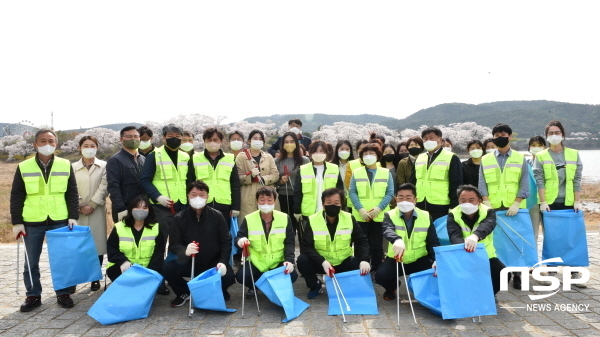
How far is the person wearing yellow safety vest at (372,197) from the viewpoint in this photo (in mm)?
5627

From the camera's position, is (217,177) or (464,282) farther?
(217,177)

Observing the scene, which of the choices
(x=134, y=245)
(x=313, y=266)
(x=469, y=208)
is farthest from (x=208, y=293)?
(x=469, y=208)

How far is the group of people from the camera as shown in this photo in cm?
484

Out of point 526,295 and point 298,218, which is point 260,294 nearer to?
point 298,218

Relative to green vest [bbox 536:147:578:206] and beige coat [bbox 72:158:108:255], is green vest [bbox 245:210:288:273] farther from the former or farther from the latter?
green vest [bbox 536:147:578:206]

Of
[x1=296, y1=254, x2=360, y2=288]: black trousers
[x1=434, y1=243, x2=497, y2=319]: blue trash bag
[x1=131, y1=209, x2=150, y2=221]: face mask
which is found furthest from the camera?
[x1=296, y1=254, x2=360, y2=288]: black trousers

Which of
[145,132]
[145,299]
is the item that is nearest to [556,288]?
[145,299]

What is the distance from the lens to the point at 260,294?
5.22 meters

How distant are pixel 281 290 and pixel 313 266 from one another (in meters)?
0.68

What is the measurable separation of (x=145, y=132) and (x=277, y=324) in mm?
3609

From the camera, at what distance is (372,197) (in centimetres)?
567

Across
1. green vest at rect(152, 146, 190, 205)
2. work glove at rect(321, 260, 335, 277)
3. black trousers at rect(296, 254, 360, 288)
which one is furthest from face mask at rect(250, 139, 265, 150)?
work glove at rect(321, 260, 335, 277)

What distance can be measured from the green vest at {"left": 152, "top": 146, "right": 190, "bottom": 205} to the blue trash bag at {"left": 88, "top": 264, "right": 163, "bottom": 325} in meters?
1.31

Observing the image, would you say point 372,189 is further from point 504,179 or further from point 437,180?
point 504,179
